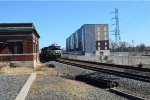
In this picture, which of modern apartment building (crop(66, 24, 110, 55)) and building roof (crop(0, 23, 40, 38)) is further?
modern apartment building (crop(66, 24, 110, 55))

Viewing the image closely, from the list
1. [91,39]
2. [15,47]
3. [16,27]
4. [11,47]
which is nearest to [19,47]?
[15,47]

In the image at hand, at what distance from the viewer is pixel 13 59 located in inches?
1604

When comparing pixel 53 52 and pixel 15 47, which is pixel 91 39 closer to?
pixel 53 52

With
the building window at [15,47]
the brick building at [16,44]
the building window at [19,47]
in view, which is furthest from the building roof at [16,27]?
the building window at [19,47]

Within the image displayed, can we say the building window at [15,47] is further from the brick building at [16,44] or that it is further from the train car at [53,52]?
the train car at [53,52]

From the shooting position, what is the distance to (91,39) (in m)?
133

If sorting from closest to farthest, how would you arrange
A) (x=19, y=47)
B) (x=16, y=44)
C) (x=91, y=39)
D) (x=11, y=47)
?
(x=11, y=47)
(x=16, y=44)
(x=19, y=47)
(x=91, y=39)

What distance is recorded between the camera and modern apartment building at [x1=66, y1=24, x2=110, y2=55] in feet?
421

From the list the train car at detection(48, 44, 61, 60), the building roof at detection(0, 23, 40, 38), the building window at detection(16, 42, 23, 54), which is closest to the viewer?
the building roof at detection(0, 23, 40, 38)

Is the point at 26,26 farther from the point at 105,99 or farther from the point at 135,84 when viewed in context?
the point at 105,99

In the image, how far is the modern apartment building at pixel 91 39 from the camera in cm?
12838

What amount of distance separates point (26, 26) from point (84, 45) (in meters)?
85.2

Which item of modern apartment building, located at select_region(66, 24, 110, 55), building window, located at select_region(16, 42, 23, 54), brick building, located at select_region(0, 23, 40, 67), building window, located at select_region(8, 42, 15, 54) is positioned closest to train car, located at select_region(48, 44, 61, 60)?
building window, located at select_region(16, 42, 23, 54)

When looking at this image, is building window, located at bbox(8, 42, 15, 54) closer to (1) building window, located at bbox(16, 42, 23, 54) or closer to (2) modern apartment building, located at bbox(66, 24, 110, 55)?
(1) building window, located at bbox(16, 42, 23, 54)
